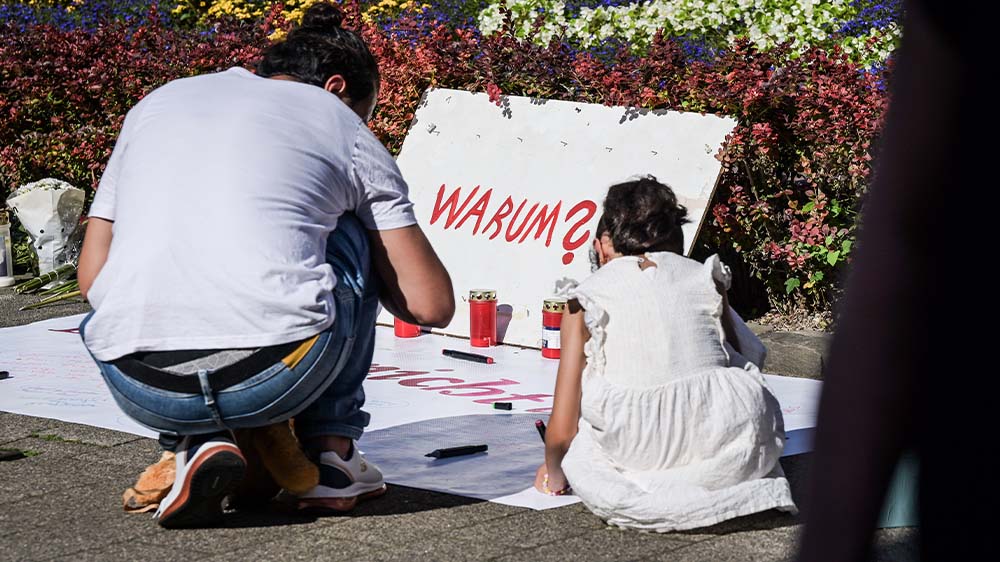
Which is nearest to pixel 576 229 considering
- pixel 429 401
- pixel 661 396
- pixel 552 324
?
pixel 552 324

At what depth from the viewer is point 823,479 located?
0.87 m

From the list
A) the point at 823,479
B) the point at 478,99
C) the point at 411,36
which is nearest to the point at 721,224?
the point at 478,99

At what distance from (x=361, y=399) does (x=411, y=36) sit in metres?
3.92

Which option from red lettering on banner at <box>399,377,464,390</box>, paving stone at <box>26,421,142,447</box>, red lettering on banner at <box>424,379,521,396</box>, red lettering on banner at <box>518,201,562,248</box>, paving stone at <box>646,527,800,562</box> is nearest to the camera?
paving stone at <box>646,527,800,562</box>

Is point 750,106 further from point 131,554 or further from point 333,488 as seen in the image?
point 131,554

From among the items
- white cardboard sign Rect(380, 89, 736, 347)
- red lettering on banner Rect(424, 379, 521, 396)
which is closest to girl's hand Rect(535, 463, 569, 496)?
red lettering on banner Rect(424, 379, 521, 396)

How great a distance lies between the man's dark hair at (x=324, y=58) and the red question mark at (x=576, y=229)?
2199 mm

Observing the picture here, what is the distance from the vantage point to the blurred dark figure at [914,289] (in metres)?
0.82

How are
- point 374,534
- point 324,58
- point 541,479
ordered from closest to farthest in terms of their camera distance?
1. point 374,534
2. point 324,58
3. point 541,479

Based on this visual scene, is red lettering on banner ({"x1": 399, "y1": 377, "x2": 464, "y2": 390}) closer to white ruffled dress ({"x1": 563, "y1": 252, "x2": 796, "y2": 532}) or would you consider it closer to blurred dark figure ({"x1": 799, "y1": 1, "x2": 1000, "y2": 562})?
white ruffled dress ({"x1": 563, "y1": 252, "x2": 796, "y2": 532})

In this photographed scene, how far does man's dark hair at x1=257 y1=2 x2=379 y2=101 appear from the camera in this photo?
11.0ft

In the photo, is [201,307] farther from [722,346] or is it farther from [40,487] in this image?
[722,346]

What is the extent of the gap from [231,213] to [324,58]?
578mm

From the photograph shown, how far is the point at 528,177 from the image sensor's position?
5832 millimetres
